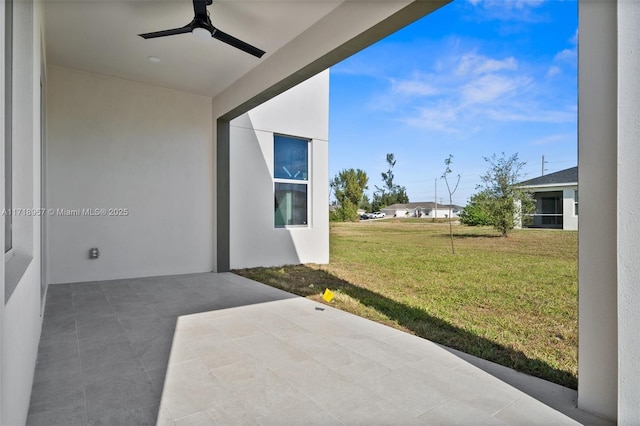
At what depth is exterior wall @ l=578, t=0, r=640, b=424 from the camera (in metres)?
1.48

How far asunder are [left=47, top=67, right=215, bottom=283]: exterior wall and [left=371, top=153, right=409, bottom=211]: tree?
1477 inches

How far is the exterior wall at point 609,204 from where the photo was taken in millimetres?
1478

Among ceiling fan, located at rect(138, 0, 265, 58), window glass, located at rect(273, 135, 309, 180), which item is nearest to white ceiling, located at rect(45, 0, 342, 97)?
ceiling fan, located at rect(138, 0, 265, 58)

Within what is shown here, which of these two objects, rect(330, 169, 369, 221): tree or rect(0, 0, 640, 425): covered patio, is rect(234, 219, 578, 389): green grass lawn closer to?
rect(0, 0, 640, 425): covered patio

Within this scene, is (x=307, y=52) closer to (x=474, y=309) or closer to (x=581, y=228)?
(x=581, y=228)

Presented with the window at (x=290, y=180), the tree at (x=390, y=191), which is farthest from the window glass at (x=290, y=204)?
the tree at (x=390, y=191)

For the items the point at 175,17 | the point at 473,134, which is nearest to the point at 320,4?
the point at 175,17

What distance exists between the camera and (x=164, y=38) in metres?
3.79

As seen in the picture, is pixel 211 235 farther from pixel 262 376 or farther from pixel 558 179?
pixel 558 179

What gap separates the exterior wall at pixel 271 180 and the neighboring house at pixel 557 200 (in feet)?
43.8

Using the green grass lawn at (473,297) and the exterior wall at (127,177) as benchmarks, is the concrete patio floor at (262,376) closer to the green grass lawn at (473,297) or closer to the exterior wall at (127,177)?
the green grass lawn at (473,297)

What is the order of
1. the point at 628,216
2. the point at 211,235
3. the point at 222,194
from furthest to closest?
the point at 211,235 → the point at 222,194 → the point at 628,216

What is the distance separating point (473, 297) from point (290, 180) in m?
3.93

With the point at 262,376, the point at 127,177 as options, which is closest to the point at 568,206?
the point at 127,177
